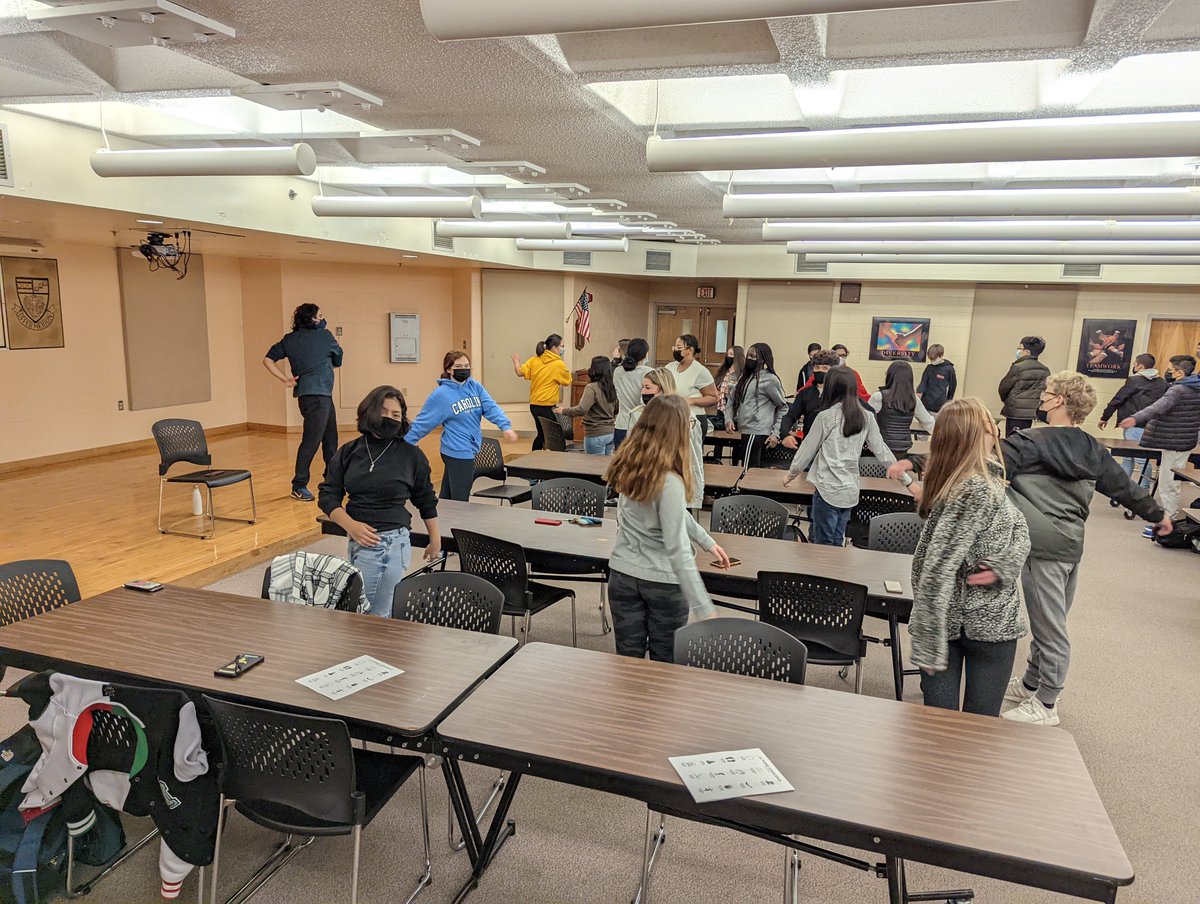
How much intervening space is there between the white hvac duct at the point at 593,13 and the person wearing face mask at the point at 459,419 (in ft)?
11.4

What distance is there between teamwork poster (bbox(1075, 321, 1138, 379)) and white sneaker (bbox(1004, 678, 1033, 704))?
9.21 m

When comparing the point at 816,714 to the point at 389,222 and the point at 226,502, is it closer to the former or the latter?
the point at 226,502

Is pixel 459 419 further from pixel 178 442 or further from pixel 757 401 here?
pixel 757 401

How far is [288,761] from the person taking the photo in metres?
2.34

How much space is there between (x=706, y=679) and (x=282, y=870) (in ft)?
5.66

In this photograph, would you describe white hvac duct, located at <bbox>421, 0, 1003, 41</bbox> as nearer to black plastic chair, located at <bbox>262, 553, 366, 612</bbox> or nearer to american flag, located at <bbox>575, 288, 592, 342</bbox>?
black plastic chair, located at <bbox>262, 553, 366, 612</bbox>

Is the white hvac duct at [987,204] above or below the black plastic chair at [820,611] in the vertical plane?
above

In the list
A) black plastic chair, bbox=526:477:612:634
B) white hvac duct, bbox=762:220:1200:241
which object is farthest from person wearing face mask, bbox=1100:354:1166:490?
black plastic chair, bbox=526:477:612:634

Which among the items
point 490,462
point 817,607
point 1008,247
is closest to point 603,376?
point 490,462

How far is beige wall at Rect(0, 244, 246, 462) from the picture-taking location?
820cm

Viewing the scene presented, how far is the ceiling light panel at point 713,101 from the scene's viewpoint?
13.1 feet

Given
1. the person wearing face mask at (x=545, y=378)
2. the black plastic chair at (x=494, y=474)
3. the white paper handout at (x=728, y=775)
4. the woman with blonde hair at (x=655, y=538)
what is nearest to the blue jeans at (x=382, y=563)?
the woman with blonde hair at (x=655, y=538)

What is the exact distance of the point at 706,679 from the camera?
2.65 meters

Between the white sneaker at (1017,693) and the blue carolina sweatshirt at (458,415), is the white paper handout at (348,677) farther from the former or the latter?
the white sneaker at (1017,693)
